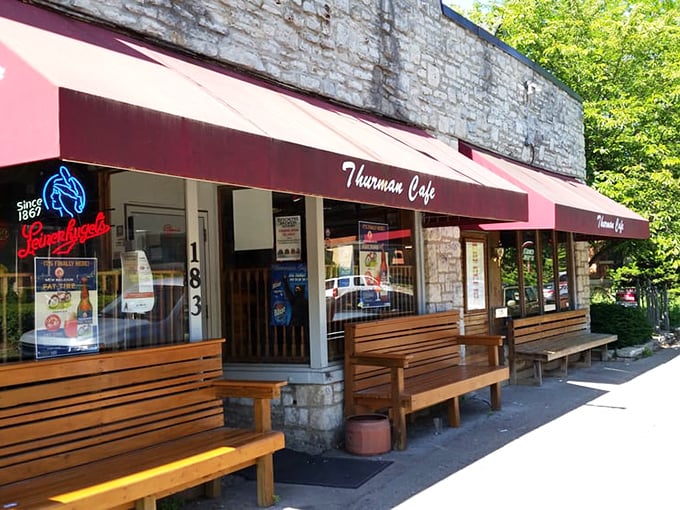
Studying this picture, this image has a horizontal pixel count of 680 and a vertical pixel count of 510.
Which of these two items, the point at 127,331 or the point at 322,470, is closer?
the point at 127,331

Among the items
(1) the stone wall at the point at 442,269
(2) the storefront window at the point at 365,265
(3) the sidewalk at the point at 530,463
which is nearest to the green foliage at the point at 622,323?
(3) the sidewalk at the point at 530,463

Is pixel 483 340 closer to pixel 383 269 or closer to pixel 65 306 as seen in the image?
pixel 383 269

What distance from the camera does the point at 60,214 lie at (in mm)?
4582

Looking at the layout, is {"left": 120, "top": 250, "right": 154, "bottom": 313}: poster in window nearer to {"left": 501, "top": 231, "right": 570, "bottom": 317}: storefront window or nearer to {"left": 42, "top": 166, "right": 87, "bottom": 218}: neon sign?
{"left": 42, "top": 166, "right": 87, "bottom": 218}: neon sign

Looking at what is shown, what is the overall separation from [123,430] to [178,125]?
81.7 inches

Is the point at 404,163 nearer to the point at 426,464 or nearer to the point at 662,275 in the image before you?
the point at 426,464

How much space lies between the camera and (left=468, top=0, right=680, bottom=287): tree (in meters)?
14.4

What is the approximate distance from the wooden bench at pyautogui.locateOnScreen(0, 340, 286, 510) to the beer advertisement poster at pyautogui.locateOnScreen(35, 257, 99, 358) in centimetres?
28

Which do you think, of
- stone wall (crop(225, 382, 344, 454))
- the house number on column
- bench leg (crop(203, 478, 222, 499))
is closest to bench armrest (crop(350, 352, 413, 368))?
stone wall (crop(225, 382, 344, 454))

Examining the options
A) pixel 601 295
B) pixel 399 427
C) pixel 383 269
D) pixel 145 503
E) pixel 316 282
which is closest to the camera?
pixel 145 503

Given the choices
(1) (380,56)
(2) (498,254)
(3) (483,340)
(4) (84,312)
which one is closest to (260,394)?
(4) (84,312)

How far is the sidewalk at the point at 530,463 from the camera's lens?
4.93m

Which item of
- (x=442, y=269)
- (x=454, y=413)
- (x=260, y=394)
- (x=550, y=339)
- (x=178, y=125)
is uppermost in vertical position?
(x=178, y=125)

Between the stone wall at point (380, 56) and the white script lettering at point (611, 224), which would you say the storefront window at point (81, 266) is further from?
the white script lettering at point (611, 224)
